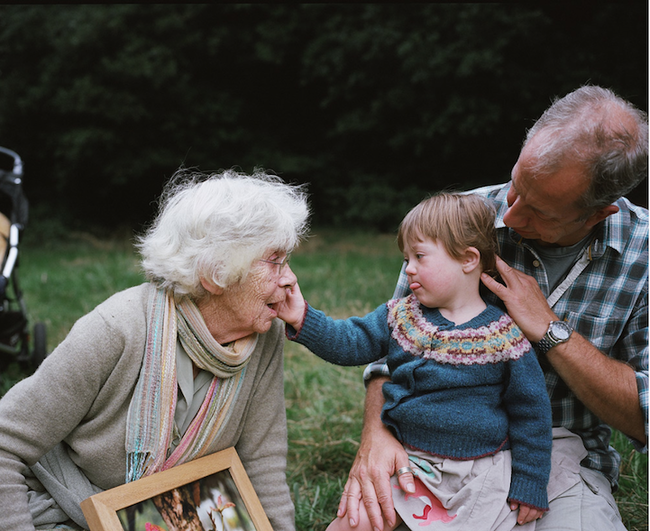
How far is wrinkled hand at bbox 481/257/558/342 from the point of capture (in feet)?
6.45

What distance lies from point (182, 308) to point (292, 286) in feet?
1.18

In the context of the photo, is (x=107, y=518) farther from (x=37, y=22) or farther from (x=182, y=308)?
(x=37, y=22)

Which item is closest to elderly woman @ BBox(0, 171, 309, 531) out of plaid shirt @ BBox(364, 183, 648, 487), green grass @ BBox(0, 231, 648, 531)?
plaid shirt @ BBox(364, 183, 648, 487)

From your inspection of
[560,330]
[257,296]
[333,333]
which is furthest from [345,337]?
[560,330]

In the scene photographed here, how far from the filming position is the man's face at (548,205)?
199 cm

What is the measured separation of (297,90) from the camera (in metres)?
14.8

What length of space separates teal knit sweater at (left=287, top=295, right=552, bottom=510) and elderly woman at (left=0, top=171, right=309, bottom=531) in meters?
0.49

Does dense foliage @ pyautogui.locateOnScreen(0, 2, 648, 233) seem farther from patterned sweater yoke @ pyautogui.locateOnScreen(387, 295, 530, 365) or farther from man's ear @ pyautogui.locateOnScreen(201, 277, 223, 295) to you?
man's ear @ pyautogui.locateOnScreen(201, 277, 223, 295)

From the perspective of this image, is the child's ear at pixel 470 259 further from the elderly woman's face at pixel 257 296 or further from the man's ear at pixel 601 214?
the elderly woman's face at pixel 257 296

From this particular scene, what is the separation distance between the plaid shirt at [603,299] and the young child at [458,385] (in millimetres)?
261

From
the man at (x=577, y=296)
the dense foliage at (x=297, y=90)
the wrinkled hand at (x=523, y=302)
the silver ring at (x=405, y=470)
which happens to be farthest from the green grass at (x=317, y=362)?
the dense foliage at (x=297, y=90)

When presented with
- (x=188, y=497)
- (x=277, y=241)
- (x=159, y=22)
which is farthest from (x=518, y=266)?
(x=159, y=22)

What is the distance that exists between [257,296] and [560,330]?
97 cm

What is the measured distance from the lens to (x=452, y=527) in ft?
6.03
